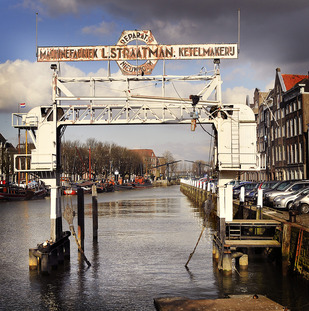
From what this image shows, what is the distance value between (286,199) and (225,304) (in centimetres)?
1662

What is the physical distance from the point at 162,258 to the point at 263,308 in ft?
38.0

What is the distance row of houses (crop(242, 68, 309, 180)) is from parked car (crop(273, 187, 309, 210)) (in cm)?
2654

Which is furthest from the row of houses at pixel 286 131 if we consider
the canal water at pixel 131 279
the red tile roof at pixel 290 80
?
the canal water at pixel 131 279

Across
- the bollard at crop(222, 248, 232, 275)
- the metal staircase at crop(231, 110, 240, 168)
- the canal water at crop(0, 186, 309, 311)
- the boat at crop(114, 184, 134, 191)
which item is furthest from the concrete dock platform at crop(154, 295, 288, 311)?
the boat at crop(114, 184, 134, 191)

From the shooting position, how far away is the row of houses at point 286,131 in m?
60.9

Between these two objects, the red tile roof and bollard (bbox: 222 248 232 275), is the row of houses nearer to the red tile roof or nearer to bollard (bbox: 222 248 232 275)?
the red tile roof

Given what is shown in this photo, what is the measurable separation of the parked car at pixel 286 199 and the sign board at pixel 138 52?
38.9 ft

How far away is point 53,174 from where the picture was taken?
A: 2030 cm

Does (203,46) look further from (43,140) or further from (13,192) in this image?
(13,192)

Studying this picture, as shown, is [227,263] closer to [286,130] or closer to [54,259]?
[54,259]

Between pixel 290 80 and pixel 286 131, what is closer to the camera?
pixel 286 131

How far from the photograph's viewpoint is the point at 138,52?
2028 centimetres

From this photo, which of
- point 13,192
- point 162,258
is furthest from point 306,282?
point 13,192

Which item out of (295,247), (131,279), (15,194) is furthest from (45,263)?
Result: (15,194)
